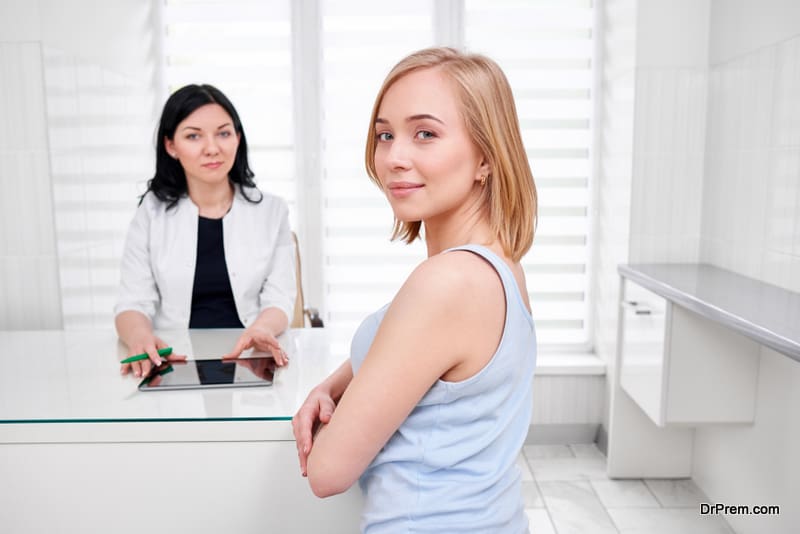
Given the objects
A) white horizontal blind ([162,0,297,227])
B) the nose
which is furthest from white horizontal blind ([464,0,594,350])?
the nose

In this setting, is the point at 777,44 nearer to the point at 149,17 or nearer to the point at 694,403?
the point at 694,403

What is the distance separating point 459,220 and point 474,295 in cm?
19

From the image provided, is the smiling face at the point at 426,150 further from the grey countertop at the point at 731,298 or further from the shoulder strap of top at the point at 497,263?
the grey countertop at the point at 731,298

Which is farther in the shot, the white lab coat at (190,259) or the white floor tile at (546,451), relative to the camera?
the white floor tile at (546,451)

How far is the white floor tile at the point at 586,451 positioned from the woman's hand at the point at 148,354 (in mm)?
2270

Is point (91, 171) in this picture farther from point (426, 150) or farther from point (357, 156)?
point (426, 150)

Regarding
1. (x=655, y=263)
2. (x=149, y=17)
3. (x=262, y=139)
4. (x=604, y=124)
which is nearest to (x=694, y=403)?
(x=655, y=263)

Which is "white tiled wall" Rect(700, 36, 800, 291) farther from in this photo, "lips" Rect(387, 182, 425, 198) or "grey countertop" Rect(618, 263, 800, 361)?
"lips" Rect(387, 182, 425, 198)

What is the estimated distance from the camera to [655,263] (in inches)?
116

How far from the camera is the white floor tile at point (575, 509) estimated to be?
2.52m

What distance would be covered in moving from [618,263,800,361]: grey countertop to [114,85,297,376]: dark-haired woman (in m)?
1.28

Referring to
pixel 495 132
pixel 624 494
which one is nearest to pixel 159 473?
pixel 495 132

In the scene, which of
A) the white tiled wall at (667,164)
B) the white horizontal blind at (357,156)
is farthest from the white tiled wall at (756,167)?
the white horizontal blind at (357,156)

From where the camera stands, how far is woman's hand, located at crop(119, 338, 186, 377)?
1456 millimetres
